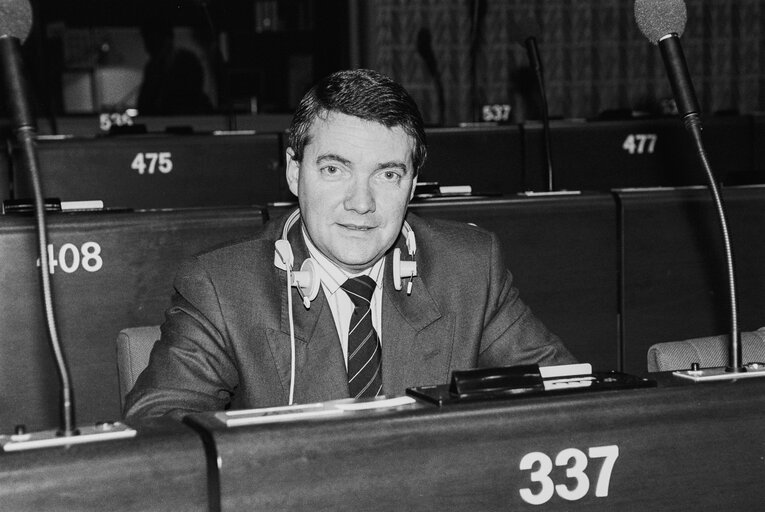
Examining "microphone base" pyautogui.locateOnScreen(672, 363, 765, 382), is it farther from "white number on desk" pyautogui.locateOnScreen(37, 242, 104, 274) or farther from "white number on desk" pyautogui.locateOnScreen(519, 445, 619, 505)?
"white number on desk" pyautogui.locateOnScreen(37, 242, 104, 274)

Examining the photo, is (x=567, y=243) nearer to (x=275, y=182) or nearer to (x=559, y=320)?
(x=559, y=320)

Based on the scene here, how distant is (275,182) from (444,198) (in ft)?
5.47

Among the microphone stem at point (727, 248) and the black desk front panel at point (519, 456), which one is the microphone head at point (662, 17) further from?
the black desk front panel at point (519, 456)

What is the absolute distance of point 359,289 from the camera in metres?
1.97

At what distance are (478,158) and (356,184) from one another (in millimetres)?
3574

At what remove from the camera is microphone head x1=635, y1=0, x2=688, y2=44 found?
1.57m

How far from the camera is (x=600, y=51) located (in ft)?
27.3

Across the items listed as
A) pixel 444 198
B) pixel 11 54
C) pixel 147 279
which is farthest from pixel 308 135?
pixel 444 198

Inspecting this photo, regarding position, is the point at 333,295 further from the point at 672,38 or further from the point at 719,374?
the point at 719,374

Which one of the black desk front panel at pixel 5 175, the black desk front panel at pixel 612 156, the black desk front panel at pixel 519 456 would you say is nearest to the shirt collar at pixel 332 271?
the black desk front panel at pixel 519 456

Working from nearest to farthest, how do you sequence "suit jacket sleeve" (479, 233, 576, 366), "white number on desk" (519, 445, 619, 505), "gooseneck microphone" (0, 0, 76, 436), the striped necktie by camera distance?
"white number on desk" (519, 445, 619, 505), "gooseneck microphone" (0, 0, 76, 436), the striped necktie, "suit jacket sleeve" (479, 233, 576, 366)

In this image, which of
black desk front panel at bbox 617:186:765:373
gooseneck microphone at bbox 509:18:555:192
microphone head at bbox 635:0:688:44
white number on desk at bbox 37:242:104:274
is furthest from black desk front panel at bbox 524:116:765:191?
microphone head at bbox 635:0:688:44

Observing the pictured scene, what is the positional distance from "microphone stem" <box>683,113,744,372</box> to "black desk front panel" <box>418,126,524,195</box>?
3.73 meters

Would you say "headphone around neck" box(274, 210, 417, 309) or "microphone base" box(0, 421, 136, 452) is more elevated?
"headphone around neck" box(274, 210, 417, 309)
